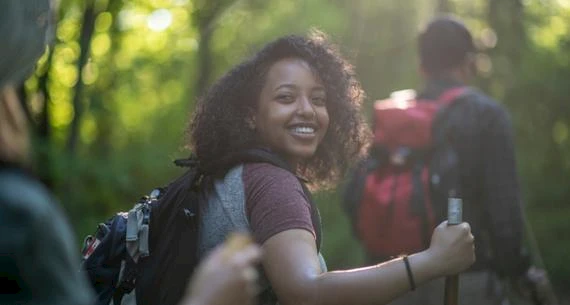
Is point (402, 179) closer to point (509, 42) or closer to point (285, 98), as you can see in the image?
point (285, 98)

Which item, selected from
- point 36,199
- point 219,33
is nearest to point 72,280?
point 36,199

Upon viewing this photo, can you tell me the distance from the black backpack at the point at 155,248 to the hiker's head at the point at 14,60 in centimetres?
176

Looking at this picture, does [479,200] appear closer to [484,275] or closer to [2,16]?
[484,275]

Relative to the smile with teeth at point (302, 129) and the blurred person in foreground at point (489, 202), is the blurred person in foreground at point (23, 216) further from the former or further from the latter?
the blurred person in foreground at point (489, 202)

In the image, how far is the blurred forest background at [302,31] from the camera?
1460 centimetres

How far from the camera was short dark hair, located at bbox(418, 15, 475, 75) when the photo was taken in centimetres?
650

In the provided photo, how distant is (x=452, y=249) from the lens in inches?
149

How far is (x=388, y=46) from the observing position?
633 inches

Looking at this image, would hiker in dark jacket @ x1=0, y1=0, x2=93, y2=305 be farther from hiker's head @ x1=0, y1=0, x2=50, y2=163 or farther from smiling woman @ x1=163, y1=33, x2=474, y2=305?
→ smiling woman @ x1=163, y1=33, x2=474, y2=305

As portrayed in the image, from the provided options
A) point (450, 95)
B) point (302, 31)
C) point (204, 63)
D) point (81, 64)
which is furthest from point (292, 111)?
point (204, 63)

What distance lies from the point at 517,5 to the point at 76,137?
191 inches

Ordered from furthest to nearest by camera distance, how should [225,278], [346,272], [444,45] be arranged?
1. [444,45]
2. [346,272]
3. [225,278]

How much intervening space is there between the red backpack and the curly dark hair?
1.42 metres

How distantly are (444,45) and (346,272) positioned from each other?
293cm
